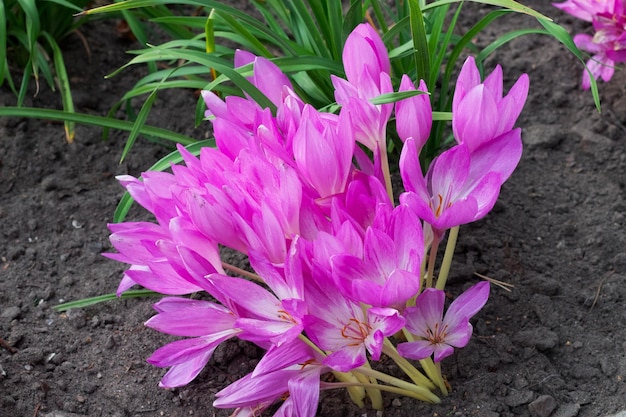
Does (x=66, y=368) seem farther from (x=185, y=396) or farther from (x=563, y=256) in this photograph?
(x=563, y=256)

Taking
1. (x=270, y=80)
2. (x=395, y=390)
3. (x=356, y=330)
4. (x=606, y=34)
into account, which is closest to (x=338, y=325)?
(x=356, y=330)

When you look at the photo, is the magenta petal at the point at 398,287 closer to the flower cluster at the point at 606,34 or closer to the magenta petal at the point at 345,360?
the magenta petal at the point at 345,360

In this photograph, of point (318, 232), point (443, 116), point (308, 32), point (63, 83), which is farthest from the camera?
point (63, 83)

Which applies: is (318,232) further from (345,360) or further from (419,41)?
(419,41)

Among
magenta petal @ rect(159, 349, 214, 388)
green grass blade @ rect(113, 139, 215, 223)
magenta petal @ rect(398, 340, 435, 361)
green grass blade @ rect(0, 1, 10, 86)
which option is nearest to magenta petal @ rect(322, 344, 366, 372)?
magenta petal @ rect(398, 340, 435, 361)

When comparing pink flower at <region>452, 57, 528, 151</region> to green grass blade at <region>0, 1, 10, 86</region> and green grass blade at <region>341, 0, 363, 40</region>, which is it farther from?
green grass blade at <region>0, 1, 10, 86</region>

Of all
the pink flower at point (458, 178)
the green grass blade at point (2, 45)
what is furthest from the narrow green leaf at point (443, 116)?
the green grass blade at point (2, 45)

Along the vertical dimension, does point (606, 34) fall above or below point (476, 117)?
below
